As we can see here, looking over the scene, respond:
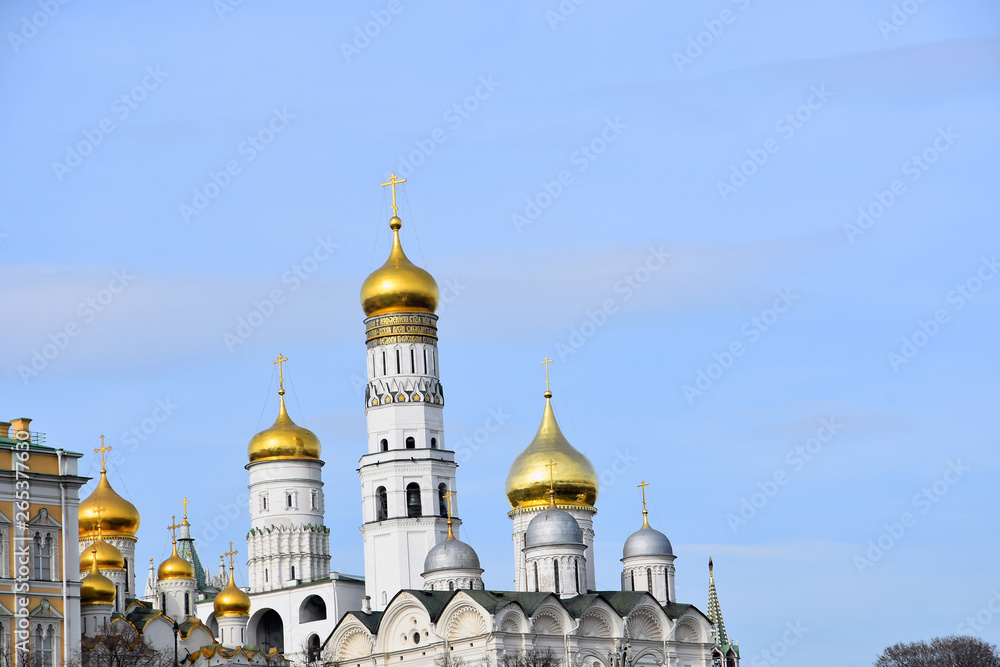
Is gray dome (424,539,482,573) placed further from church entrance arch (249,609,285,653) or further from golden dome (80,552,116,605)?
golden dome (80,552,116,605)

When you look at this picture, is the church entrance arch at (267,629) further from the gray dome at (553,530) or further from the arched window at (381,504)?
the gray dome at (553,530)

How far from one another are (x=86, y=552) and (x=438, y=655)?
11.8 metres

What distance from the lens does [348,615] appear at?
6331 cm

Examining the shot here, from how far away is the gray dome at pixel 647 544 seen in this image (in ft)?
225

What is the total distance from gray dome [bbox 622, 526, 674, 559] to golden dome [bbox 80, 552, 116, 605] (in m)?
18.9

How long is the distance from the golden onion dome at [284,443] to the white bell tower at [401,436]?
104 inches

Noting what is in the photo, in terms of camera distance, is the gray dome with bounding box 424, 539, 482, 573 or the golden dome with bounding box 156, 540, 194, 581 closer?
the gray dome with bounding box 424, 539, 482, 573

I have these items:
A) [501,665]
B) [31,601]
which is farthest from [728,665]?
[31,601]

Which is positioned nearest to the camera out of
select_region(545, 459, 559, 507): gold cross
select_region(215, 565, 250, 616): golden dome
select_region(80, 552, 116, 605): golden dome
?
select_region(80, 552, 116, 605): golden dome

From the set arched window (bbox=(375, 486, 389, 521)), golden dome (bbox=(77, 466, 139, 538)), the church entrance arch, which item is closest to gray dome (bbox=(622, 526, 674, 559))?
arched window (bbox=(375, 486, 389, 521))

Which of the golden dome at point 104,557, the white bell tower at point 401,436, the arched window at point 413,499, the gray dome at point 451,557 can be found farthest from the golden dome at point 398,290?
the golden dome at point 104,557

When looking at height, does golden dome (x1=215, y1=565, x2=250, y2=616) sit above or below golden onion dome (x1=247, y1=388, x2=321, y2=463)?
below

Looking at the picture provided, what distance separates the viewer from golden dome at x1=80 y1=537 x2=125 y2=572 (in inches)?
2452

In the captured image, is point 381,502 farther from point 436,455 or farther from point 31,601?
point 31,601
